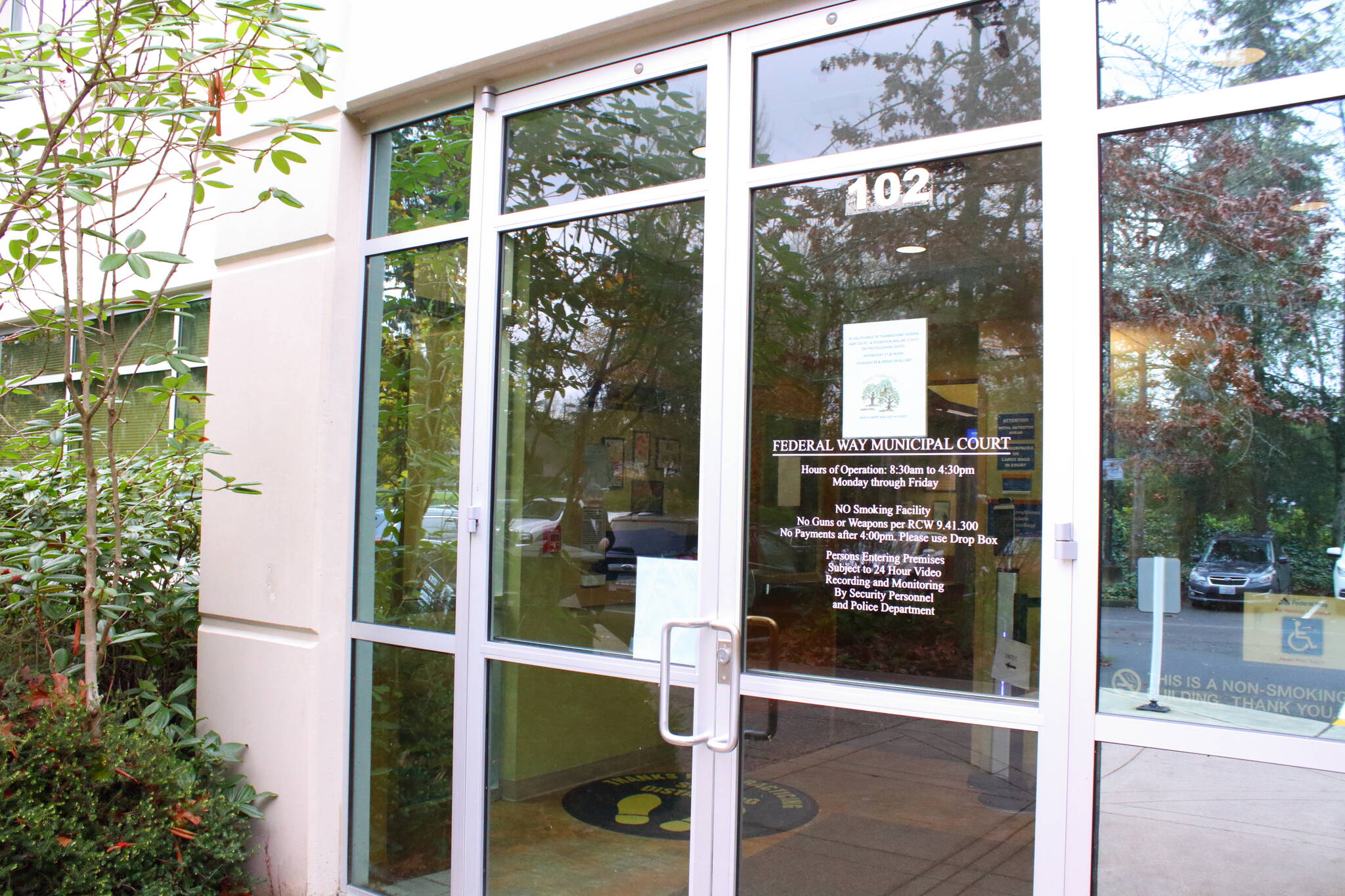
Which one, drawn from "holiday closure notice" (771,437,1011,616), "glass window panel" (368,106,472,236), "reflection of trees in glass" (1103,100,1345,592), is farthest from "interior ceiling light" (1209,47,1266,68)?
"glass window panel" (368,106,472,236)

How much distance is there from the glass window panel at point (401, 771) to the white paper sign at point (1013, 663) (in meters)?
2.10

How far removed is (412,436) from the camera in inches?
162

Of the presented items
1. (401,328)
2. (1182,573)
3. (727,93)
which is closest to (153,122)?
(401,328)

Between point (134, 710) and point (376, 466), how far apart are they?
159cm

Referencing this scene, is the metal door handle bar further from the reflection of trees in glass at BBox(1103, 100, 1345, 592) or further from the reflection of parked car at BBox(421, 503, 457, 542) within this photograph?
the reflection of trees in glass at BBox(1103, 100, 1345, 592)

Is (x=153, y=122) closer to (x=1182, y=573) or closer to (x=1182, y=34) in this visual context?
(x=1182, y=34)

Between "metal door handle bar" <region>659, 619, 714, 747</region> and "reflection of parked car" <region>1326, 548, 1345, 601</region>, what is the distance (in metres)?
1.65

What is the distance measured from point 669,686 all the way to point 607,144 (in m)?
1.95

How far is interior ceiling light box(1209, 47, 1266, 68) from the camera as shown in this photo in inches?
97.0

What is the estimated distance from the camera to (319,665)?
4.11m

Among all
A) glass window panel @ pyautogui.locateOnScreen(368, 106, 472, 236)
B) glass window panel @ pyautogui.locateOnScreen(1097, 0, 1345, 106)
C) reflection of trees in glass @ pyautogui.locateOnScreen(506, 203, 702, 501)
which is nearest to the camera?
glass window panel @ pyautogui.locateOnScreen(1097, 0, 1345, 106)

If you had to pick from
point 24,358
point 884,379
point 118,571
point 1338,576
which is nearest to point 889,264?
point 884,379

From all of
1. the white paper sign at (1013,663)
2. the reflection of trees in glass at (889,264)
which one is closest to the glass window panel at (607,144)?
the reflection of trees in glass at (889,264)

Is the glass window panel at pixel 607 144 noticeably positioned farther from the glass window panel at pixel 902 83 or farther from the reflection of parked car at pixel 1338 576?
the reflection of parked car at pixel 1338 576
